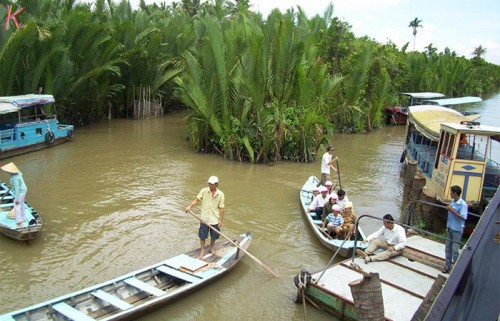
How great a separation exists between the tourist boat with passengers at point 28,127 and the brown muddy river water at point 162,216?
430 millimetres

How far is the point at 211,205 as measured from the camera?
7.79m

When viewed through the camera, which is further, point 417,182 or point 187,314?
point 417,182

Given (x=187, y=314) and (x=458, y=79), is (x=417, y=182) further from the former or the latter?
(x=458, y=79)

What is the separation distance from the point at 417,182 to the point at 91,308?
7.06 m

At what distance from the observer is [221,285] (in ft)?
25.2

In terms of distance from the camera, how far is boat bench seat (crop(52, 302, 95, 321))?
18.9ft

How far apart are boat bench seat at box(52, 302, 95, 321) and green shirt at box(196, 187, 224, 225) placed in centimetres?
257

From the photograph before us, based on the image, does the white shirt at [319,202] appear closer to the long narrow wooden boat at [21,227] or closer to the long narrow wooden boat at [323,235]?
the long narrow wooden boat at [323,235]

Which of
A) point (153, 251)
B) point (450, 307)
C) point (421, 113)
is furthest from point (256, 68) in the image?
point (450, 307)

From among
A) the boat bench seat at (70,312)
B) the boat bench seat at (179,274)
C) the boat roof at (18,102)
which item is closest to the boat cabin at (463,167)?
the boat bench seat at (179,274)

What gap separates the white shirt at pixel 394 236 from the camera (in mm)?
7593

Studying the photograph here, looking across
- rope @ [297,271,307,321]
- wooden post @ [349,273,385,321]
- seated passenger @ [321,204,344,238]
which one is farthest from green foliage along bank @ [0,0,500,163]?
wooden post @ [349,273,385,321]

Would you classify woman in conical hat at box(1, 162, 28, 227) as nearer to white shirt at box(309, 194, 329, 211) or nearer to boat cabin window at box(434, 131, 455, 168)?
white shirt at box(309, 194, 329, 211)

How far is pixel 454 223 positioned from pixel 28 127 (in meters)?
14.0
